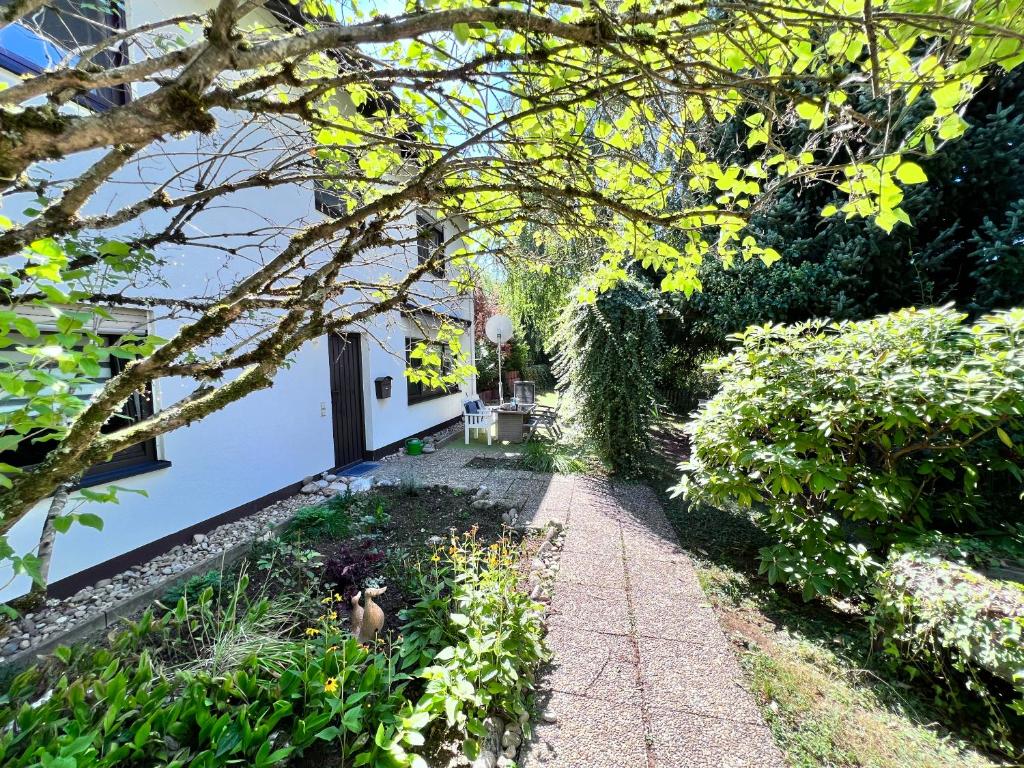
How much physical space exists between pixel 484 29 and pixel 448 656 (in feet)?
9.14

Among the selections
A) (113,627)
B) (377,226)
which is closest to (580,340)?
(377,226)

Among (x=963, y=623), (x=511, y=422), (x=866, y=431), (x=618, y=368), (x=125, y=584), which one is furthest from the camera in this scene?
(x=511, y=422)

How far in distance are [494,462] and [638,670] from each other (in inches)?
191

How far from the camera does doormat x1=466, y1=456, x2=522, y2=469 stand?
22.2 ft

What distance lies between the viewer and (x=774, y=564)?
119 inches

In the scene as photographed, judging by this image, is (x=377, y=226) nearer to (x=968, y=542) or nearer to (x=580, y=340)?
(x=968, y=542)

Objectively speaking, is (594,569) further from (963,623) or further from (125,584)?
(125,584)

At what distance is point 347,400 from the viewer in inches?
262

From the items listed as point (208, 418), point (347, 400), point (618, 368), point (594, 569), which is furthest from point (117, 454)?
point (618, 368)

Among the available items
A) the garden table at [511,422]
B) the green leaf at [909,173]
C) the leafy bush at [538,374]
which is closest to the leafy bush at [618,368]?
the garden table at [511,422]

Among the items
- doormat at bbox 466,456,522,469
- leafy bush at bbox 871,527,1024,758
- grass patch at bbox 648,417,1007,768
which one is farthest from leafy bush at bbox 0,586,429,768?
doormat at bbox 466,456,522,469

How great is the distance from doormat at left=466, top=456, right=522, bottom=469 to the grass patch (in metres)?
3.65

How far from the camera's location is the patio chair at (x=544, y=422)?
7.76 metres

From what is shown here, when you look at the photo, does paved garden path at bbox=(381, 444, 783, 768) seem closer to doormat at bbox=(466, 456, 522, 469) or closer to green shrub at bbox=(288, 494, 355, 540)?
green shrub at bbox=(288, 494, 355, 540)
